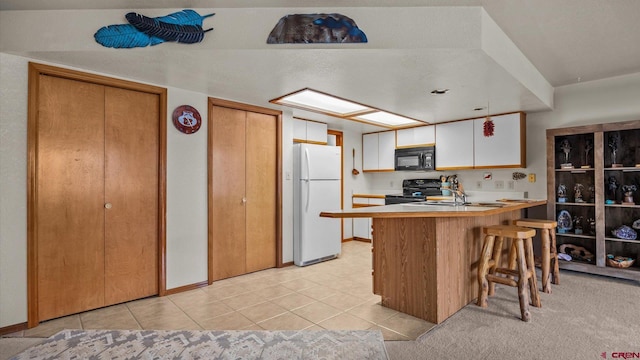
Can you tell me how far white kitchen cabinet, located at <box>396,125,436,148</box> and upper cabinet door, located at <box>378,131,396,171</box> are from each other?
12cm

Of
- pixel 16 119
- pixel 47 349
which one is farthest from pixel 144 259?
pixel 16 119

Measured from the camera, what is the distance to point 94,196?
2.84 meters

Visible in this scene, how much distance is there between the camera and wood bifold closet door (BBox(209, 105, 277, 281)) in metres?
3.65

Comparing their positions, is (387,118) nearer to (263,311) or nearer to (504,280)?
(504,280)

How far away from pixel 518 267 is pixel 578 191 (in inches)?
80.7

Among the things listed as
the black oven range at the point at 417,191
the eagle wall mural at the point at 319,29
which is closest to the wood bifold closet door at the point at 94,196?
the eagle wall mural at the point at 319,29

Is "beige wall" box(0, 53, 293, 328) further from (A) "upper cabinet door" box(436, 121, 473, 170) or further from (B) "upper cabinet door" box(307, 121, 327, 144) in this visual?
(A) "upper cabinet door" box(436, 121, 473, 170)

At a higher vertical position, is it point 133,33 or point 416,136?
point 133,33

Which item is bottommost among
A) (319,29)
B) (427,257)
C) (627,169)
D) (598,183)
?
(427,257)

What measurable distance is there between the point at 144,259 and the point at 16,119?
61.0 inches

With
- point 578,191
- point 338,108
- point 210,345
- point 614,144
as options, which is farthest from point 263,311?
point 614,144

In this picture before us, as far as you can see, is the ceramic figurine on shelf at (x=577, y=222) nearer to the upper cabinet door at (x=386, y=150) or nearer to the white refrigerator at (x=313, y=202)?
the upper cabinet door at (x=386, y=150)

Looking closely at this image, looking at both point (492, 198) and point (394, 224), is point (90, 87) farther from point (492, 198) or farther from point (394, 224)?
point (492, 198)

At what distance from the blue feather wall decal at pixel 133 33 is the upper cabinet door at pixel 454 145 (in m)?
3.81
